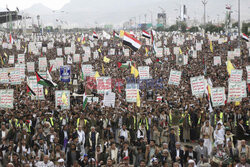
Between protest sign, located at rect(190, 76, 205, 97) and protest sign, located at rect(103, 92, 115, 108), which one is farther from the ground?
protest sign, located at rect(190, 76, 205, 97)

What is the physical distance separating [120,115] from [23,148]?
3610mm

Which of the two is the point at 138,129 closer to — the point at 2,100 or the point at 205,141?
the point at 205,141

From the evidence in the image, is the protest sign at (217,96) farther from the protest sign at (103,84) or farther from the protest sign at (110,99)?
the protest sign at (103,84)

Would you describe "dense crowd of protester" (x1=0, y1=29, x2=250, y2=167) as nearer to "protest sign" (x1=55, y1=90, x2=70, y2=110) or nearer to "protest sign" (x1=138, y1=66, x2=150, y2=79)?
"protest sign" (x1=55, y1=90, x2=70, y2=110)

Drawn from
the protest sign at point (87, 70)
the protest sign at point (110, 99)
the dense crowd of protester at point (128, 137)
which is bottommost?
the dense crowd of protester at point (128, 137)

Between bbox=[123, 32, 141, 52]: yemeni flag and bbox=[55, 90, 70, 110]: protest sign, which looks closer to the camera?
bbox=[55, 90, 70, 110]: protest sign

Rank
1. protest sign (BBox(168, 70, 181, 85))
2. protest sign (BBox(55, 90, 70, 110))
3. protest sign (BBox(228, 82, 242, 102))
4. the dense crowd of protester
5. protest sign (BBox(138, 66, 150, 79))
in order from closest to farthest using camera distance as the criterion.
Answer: the dense crowd of protester, protest sign (BBox(228, 82, 242, 102)), protest sign (BBox(55, 90, 70, 110)), protest sign (BBox(168, 70, 181, 85)), protest sign (BBox(138, 66, 150, 79))

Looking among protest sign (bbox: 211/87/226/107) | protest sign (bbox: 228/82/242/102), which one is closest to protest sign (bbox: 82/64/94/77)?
protest sign (bbox: 228/82/242/102)

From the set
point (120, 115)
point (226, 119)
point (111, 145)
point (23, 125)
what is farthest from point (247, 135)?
point (23, 125)

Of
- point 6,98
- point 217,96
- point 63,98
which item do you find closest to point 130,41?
point 63,98

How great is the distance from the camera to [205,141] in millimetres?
10266

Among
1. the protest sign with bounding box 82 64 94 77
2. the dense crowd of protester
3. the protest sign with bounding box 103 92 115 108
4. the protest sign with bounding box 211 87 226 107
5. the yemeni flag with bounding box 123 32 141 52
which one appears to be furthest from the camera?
the protest sign with bounding box 82 64 94 77

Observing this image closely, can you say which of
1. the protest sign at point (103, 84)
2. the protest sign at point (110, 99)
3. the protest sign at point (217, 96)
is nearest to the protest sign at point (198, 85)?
the protest sign at point (217, 96)

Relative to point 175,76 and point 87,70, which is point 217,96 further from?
point 87,70
